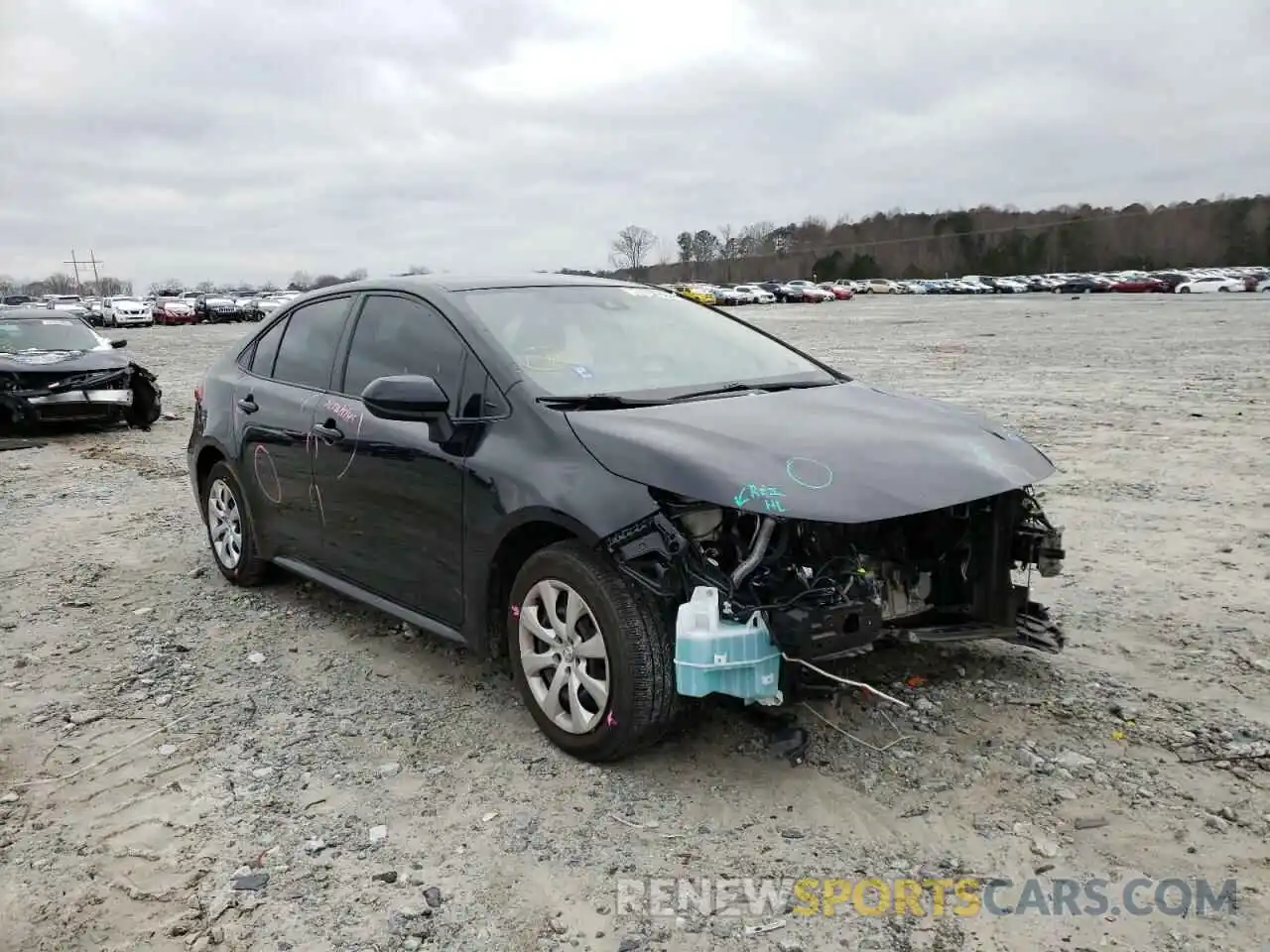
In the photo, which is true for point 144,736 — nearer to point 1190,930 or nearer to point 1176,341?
point 1190,930

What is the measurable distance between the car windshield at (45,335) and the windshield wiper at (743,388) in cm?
1071

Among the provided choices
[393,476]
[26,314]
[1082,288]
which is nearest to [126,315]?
[26,314]

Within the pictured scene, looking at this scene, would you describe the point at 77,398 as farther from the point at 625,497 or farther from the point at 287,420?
the point at 625,497

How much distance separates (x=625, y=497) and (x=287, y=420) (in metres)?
2.35

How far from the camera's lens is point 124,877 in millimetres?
2992

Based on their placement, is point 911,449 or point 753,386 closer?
point 911,449

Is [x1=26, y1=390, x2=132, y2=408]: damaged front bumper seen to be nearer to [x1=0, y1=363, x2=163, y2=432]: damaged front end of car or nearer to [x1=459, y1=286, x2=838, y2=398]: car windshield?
[x1=0, y1=363, x2=163, y2=432]: damaged front end of car

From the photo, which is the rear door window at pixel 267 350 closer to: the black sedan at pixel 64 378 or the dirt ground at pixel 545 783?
the dirt ground at pixel 545 783

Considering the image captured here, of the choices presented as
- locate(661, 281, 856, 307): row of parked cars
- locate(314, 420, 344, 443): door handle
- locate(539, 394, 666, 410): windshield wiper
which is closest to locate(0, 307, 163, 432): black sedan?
locate(314, 420, 344, 443): door handle

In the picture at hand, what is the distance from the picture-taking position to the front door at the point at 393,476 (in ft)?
13.0

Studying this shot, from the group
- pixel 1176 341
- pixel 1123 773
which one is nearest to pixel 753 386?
pixel 1123 773

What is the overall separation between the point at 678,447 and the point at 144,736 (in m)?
2.36

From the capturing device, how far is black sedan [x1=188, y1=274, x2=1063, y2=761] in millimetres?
3230

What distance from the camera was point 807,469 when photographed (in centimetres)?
327
